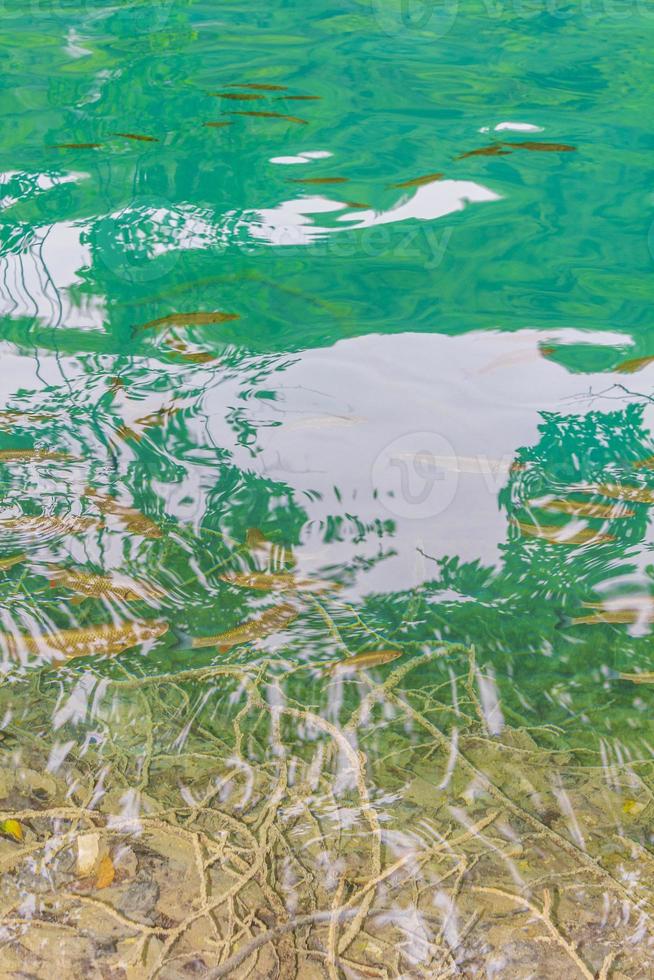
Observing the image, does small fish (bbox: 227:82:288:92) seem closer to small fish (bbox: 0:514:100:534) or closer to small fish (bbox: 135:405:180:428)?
small fish (bbox: 135:405:180:428)

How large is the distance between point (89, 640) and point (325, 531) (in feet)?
1.79

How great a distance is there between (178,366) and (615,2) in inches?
134

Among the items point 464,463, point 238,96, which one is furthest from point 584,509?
point 238,96

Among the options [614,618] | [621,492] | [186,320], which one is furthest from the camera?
[186,320]

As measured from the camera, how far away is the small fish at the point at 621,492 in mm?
1933

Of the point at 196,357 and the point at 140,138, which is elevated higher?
the point at 140,138

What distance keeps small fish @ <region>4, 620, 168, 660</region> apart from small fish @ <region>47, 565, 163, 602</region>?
2.7 inches

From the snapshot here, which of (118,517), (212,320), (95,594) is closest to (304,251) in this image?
(212,320)

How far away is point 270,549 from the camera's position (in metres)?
1.83

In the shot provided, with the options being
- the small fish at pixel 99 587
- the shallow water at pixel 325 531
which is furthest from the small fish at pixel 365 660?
the small fish at pixel 99 587

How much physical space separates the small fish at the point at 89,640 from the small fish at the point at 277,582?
176mm

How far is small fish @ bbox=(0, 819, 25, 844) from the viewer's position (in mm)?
1301

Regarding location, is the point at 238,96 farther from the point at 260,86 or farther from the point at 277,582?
the point at 277,582

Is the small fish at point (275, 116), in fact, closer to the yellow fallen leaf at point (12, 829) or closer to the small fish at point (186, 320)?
the small fish at point (186, 320)
